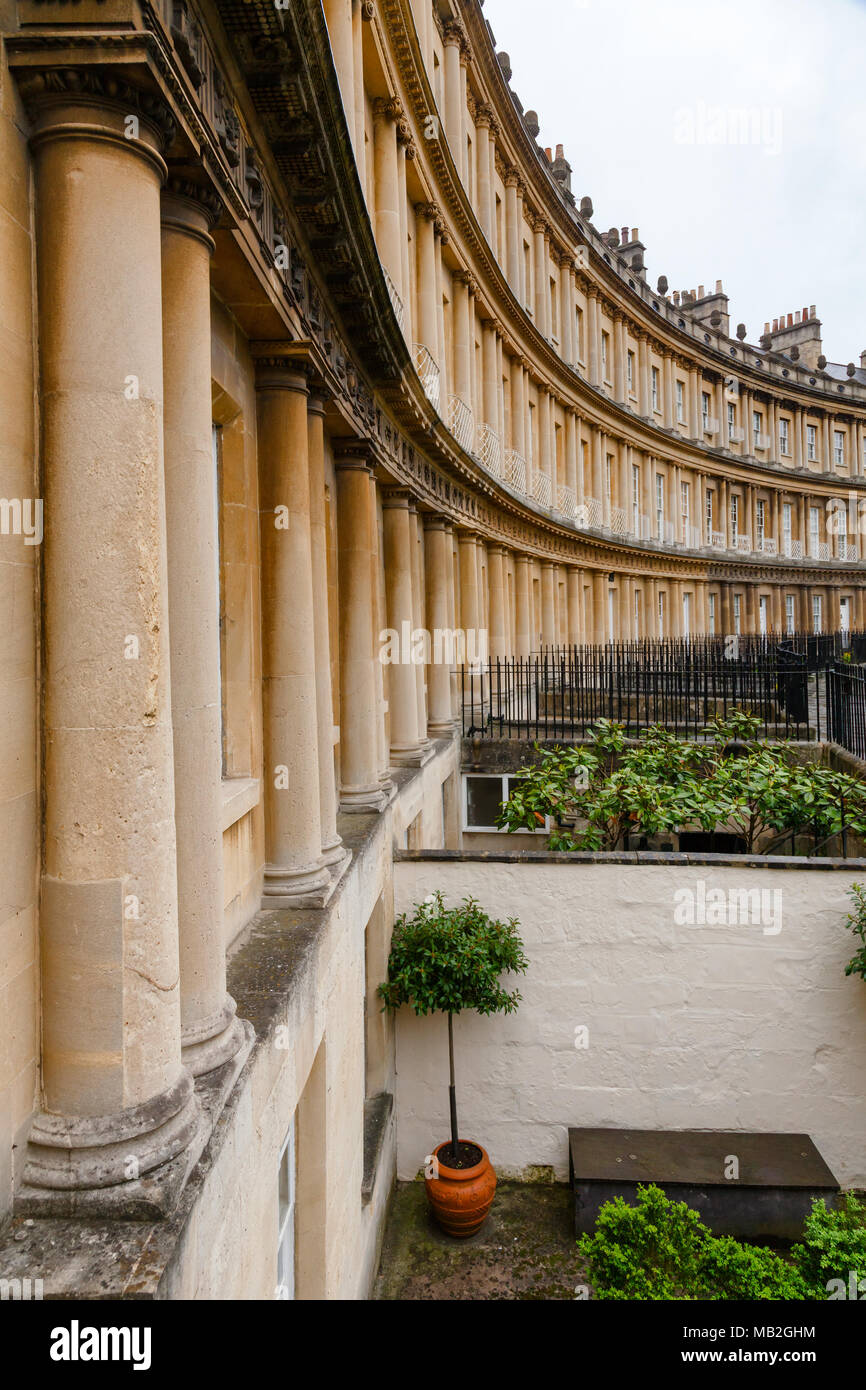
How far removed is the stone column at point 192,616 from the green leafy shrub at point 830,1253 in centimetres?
378

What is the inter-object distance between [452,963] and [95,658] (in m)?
6.13

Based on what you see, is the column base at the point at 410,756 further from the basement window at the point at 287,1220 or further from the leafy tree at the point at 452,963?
the basement window at the point at 287,1220

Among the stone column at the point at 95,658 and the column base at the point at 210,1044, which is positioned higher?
the stone column at the point at 95,658

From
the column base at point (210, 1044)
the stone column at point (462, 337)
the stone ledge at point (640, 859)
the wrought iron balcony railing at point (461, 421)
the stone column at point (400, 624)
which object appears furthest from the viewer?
the stone column at point (462, 337)

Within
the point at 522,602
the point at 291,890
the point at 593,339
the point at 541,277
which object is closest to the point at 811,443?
the point at 593,339

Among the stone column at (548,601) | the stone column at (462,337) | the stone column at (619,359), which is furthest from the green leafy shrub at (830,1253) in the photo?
the stone column at (619,359)

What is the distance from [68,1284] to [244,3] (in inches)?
188

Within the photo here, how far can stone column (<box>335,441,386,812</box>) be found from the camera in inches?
319

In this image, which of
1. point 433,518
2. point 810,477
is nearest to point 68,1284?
point 433,518

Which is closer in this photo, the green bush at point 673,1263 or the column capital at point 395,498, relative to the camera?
the green bush at point 673,1263

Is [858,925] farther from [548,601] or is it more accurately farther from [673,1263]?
[548,601]

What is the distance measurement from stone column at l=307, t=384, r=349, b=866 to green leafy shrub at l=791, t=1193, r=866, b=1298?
12.3 ft

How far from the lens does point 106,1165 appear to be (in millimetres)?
2582

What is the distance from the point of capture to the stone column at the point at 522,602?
848 inches
